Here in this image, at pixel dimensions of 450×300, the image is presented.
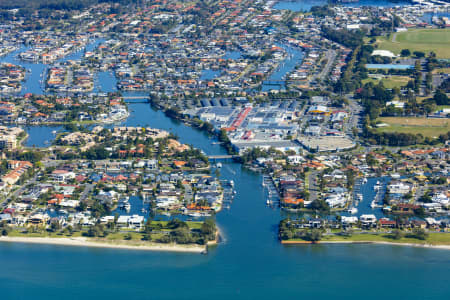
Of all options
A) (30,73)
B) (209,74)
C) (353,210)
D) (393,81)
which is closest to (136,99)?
(209,74)

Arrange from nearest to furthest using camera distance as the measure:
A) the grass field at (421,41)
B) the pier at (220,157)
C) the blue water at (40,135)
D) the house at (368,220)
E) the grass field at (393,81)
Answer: the house at (368,220) < the pier at (220,157) < the blue water at (40,135) < the grass field at (393,81) < the grass field at (421,41)

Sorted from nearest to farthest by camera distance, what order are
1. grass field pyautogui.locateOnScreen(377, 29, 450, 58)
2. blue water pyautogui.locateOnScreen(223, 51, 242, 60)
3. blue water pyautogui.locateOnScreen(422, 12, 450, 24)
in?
blue water pyautogui.locateOnScreen(223, 51, 242, 60)
grass field pyautogui.locateOnScreen(377, 29, 450, 58)
blue water pyautogui.locateOnScreen(422, 12, 450, 24)

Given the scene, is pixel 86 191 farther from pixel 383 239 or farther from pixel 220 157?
pixel 383 239

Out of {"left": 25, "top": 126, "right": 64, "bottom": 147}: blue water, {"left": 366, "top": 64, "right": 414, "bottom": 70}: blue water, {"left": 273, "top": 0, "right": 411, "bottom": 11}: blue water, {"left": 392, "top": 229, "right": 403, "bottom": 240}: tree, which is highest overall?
{"left": 273, "top": 0, "right": 411, "bottom": 11}: blue water

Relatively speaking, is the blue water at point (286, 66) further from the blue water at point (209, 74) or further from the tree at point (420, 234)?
the tree at point (420, 234)

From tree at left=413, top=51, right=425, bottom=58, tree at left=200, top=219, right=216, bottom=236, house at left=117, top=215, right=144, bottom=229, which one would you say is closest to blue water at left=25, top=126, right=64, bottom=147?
house at left=117, top=215, right=144, bottom=229

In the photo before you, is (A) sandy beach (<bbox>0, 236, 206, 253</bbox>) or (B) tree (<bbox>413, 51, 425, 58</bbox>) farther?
(B) tree (<bbox>413, 51, 425, 58</bbox>)

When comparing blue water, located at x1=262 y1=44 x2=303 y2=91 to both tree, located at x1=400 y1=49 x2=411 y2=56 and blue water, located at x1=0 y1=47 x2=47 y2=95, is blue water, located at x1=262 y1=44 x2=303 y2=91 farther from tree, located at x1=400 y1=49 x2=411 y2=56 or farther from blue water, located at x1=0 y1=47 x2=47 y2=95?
blue water, located at x1=0 y1=47 x2=47 y2=95

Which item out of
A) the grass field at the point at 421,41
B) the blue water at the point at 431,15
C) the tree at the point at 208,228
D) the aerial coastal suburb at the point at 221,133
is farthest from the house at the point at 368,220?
the blue water at the point at 431,15
